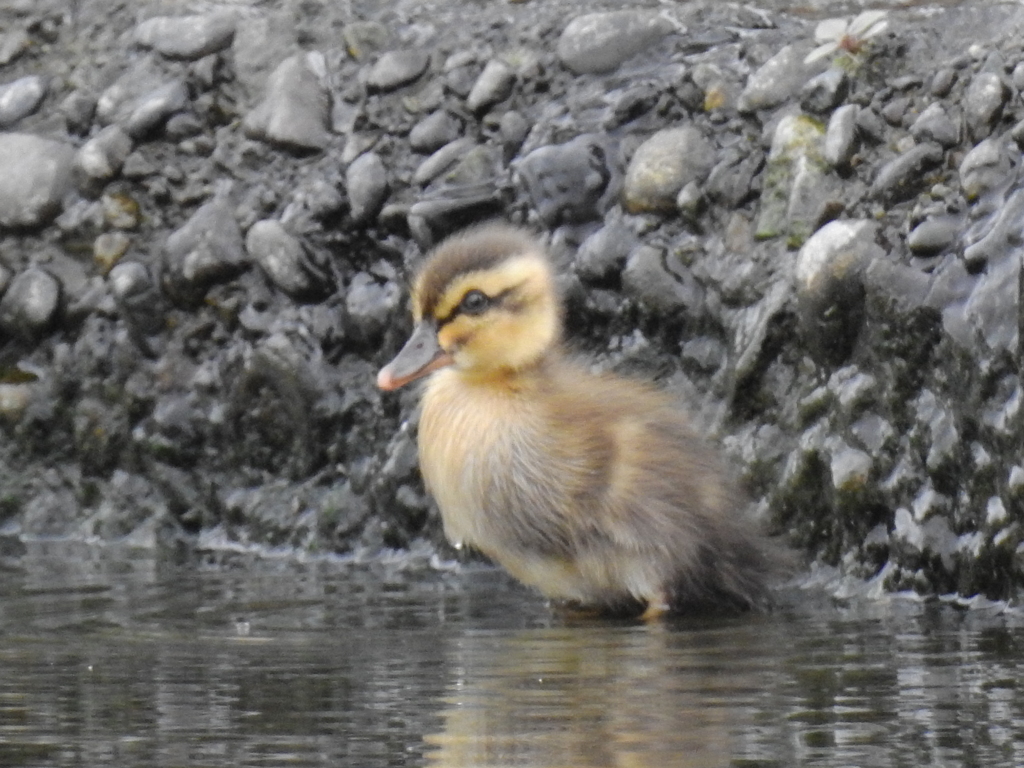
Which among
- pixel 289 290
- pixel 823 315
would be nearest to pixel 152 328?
pixel 289 290

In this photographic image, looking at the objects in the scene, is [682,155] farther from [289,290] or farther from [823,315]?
[289,290]

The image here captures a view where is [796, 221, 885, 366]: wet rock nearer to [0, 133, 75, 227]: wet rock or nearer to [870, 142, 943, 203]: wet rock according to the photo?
[870, 142, 943, 203]: wet rock

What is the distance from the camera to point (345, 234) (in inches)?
274

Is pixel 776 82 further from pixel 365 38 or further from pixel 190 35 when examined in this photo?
pixel 190 35

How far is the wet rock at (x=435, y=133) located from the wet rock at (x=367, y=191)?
6.1 inches

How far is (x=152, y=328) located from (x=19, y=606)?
2.14 metres

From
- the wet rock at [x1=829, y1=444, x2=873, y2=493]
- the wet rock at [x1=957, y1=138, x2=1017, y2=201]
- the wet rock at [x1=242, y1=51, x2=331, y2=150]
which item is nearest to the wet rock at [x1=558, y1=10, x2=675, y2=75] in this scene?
the wet rock at [x1=242, y1=51, x2=331, y2=150]

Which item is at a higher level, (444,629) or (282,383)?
(282,383)

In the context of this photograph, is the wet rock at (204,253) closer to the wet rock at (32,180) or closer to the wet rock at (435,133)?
the wet rock at (32,180)

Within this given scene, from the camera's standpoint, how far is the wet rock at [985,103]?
5605 millimetres

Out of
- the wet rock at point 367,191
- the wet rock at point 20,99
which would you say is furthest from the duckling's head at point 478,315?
the wet rock at point 20,99

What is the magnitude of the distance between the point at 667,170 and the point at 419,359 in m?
1.13

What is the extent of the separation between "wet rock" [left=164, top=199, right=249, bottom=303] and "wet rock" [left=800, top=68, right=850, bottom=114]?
7.03 feet

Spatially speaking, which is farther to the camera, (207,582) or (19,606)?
(207,582)
